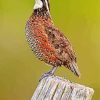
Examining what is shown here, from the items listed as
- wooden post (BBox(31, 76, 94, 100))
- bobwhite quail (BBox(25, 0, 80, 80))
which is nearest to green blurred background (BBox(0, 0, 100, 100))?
bobwhite quail (BBox(25, 0, 80, 80))

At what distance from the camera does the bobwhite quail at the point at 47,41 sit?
1.55 meters

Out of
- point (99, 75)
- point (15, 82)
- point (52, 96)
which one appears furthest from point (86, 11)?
point (52, 96)

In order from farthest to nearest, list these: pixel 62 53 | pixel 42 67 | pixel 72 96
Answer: pixel 42 67
pixel 62 53
pixel 72 96

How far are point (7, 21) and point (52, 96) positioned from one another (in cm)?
112

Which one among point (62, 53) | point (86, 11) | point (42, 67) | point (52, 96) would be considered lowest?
point (52, 96)

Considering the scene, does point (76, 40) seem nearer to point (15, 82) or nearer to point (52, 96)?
point (15, 82)

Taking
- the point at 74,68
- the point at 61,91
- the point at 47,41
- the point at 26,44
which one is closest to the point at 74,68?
the point at 74,68

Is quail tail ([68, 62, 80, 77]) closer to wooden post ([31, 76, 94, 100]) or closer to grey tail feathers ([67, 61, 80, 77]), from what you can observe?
grey tail feathers ([67, 61, 80, 77])

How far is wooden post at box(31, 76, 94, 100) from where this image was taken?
1182 millimetres

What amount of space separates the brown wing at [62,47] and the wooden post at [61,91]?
0.95ft

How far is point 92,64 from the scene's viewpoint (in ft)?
7.57

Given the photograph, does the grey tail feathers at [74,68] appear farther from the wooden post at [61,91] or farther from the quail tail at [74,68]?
the wooden post at [61,91]

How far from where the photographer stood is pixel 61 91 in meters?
1.19

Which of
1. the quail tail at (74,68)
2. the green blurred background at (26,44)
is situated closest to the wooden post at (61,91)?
the quail tail at (74,68)
